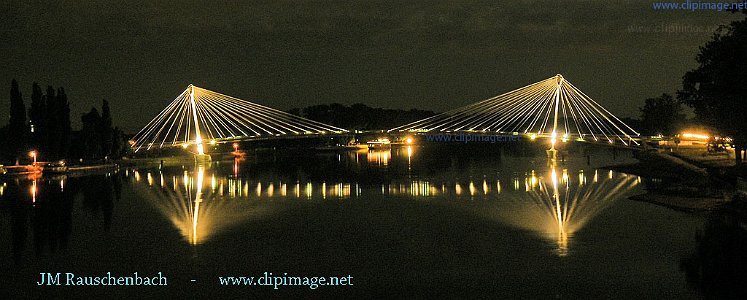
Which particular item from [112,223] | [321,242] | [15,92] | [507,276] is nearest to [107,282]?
[321,242]

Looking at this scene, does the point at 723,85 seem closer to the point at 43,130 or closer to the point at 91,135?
the point at 43,130

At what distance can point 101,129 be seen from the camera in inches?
1885

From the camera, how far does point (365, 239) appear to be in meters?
17.1

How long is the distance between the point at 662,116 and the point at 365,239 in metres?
52.5

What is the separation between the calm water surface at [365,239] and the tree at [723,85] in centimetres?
308

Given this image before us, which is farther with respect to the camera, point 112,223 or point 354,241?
point 112,223

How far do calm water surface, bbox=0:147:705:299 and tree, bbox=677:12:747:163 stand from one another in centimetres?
308

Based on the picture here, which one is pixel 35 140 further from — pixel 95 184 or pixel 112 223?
pixel 112 223

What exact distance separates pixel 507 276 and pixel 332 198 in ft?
47.3

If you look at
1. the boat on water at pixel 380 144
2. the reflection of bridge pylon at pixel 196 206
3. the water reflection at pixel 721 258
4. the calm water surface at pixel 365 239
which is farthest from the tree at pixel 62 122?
the boat on water at pixel 380 144

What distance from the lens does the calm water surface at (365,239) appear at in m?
12.5

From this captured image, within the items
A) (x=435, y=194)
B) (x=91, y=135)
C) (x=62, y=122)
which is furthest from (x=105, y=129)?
(x=435, y=194)

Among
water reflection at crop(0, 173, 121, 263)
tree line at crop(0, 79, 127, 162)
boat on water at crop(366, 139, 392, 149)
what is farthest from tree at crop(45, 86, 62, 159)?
boat on water at crop(366, 139, 392, 149)

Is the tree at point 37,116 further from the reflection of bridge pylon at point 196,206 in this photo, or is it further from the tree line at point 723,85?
the tree line at point 723,85
